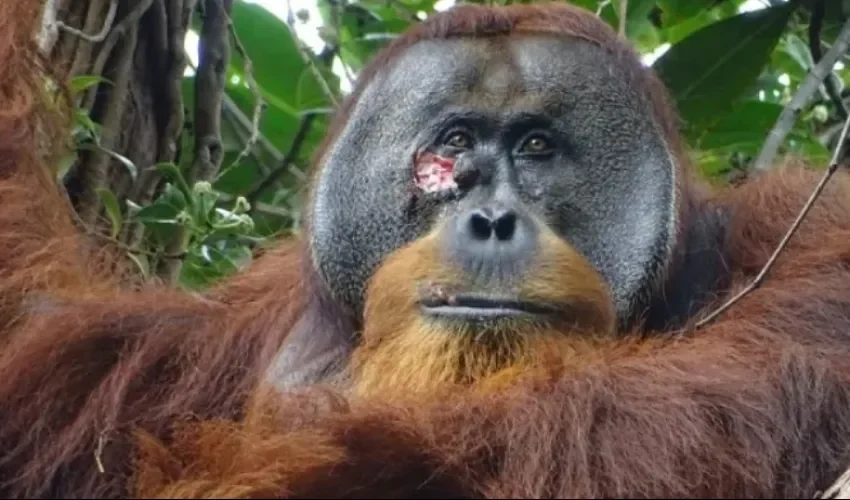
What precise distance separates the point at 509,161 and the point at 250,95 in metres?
1.53

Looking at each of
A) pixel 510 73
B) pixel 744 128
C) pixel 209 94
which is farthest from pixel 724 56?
pixel 209 94

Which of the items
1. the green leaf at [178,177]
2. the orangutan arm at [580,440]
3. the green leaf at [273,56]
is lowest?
the orangutan arm at [580,440]

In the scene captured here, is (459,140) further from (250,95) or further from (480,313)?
(250,95)

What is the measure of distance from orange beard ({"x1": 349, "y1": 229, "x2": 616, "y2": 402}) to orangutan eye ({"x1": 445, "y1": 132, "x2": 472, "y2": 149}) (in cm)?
19

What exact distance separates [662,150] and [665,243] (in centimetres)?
19

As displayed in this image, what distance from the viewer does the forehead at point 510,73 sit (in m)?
3.14

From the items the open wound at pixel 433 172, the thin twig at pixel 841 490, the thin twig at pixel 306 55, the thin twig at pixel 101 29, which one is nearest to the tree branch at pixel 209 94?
the thin twig at pixel 306 55

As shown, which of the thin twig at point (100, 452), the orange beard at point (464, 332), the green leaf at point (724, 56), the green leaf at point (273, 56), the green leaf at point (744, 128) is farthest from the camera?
the green leaf at point (273, 56)

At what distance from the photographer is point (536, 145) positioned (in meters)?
3.09

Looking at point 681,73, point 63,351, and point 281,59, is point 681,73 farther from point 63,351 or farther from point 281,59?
point 63,351

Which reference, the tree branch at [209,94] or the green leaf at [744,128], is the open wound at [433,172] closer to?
the tree branch at [209,94]

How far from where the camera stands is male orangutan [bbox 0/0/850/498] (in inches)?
101

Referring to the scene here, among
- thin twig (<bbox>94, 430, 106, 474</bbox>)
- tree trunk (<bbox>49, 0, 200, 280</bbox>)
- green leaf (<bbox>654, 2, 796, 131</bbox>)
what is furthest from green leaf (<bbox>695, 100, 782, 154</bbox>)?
thin twig (<bbox>94, 430, 106, 474</bbox>)

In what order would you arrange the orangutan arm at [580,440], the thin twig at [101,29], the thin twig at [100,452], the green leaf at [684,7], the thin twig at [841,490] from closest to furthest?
the thin twig at [841,490]
the orangutan arm at [580,440]
the thin twig at [100,452]
the thin twig at [101,29]
the green leaf at [684,7]
